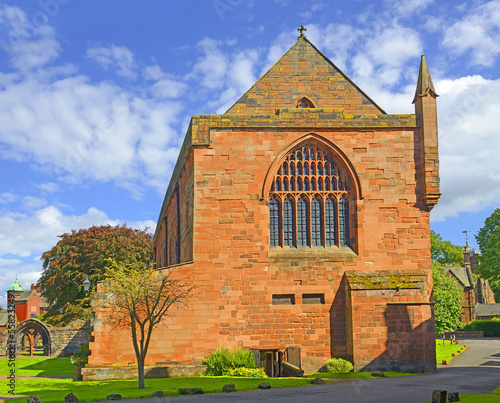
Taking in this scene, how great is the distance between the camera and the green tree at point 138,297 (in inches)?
811

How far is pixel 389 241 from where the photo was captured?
26562mm

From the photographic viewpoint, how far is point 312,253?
26.3 metres

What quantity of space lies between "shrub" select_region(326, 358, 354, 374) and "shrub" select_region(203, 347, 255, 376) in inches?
132

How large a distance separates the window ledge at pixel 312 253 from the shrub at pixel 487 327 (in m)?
50.3

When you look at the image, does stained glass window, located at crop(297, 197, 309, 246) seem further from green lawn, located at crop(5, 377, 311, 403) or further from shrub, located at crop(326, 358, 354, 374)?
green lawn, located at crop(5, 377, 311, 403)

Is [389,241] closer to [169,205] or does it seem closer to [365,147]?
[365,147]

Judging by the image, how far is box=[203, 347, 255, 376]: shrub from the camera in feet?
77.7

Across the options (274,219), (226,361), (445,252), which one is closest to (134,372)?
(226,361)

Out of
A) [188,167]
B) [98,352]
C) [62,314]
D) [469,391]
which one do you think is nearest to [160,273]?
[98,352]

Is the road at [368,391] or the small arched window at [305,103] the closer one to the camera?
the road at [368,391]

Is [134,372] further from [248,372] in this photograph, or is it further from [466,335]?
[466,335]

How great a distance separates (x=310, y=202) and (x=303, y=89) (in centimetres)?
680

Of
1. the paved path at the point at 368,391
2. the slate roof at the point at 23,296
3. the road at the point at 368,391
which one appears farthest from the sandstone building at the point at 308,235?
the slate roof at the point at 23,296

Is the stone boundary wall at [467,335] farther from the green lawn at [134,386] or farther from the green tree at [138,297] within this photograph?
the green tree at [138,297]
